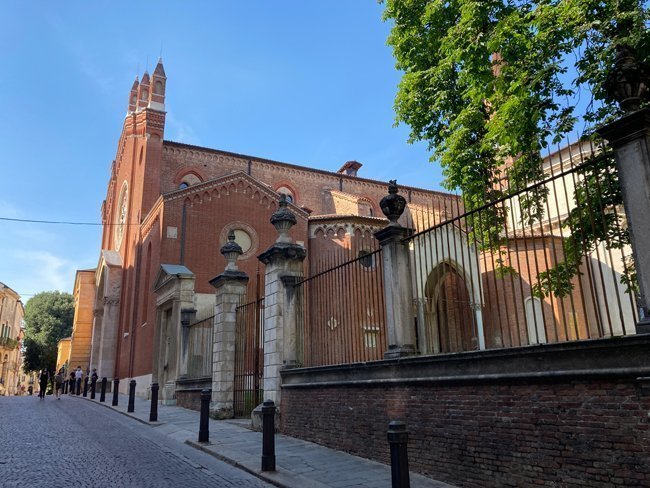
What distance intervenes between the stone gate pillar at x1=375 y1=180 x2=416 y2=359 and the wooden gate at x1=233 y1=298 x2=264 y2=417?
184 inches

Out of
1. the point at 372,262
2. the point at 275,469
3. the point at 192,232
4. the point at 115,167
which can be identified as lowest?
the point at 275,469

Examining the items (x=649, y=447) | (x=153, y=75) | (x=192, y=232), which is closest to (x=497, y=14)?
(x=649, y=447)

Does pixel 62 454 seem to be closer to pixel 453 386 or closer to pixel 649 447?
pixel 453 386

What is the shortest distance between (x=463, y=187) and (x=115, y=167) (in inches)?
Answer: 1268

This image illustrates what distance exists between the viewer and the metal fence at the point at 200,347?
1387 cm

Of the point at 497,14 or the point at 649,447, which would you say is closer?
the point at 649,447

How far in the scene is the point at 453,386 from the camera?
5.77m

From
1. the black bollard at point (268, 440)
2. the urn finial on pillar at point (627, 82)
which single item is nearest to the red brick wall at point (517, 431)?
the black bollard at point (268, 440)

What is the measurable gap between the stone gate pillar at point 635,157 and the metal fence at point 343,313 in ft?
11.3

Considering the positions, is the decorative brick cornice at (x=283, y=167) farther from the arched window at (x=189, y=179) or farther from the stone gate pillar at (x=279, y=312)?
the stone gate pillar at (x=279, y=312)

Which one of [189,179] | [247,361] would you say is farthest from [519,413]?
[189,179]

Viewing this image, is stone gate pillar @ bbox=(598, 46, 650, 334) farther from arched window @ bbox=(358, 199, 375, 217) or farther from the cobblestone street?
arched window @ bbox=(358, 199, 375, 217)

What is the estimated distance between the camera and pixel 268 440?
6.62 m

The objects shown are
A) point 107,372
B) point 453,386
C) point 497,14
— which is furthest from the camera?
point 107,372
